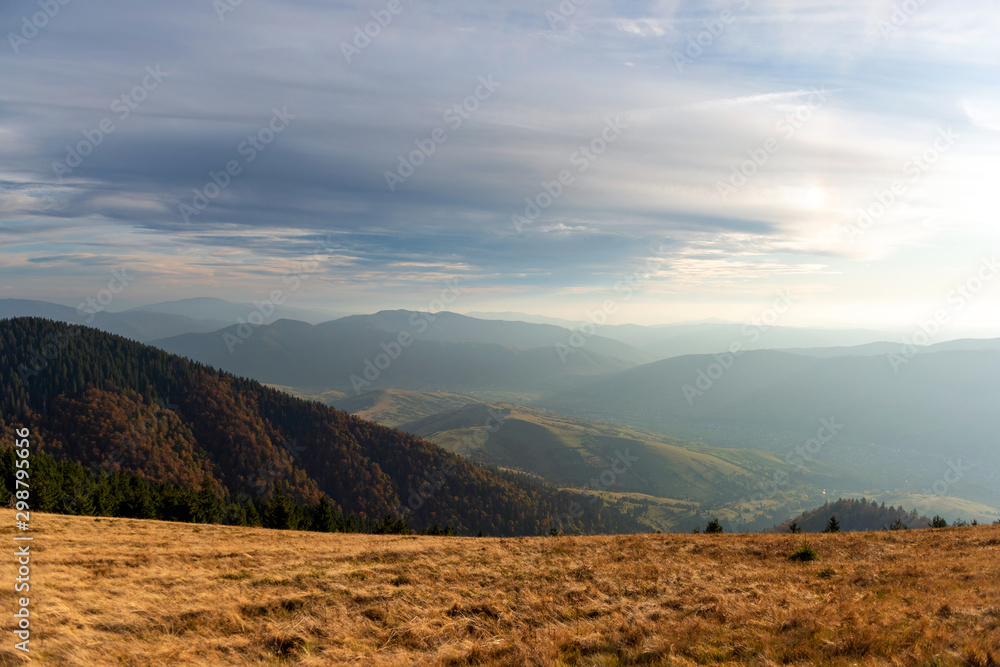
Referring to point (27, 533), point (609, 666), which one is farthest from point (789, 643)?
point (27, 533)

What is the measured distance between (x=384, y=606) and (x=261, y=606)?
159 inches

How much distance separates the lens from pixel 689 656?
9.87 metres

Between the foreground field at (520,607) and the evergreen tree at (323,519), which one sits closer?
the foreground field at (520,607)

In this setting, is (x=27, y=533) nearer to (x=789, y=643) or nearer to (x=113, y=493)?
(x=789, y=643)

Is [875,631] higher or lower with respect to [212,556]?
higher

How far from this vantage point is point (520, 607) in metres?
14.1

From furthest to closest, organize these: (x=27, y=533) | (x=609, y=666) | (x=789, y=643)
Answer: (x=27, y=533) → (x=789, y=643) → (x=609, y=666)

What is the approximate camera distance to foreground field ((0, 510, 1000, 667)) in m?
10.2

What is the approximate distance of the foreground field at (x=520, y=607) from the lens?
10.2m

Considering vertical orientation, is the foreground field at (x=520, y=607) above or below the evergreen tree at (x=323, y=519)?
above

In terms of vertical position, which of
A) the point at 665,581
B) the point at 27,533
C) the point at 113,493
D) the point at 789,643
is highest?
the point at 789,643

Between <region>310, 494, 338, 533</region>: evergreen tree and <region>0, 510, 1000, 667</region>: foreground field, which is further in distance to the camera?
<region>310, 494, 338, 533</region>: evergreen tree

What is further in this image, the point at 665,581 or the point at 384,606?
the point at 665,581

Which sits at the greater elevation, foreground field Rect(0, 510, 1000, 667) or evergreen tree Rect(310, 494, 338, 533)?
foreground field Rect(0, 510, 1000, 667)
